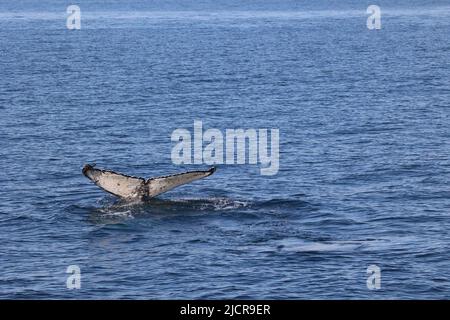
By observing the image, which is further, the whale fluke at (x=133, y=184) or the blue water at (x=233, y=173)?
the whale fluke at (x=133, y=184)

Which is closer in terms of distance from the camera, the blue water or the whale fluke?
the blue water

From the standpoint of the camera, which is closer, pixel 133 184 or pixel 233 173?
pixel 133 184

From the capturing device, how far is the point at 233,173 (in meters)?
45.3

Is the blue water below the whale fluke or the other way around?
below

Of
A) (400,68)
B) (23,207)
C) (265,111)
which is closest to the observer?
(23,207)

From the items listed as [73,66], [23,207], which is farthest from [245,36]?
[23,207]

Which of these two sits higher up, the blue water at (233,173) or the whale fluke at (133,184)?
the whale fluke at (133,184)

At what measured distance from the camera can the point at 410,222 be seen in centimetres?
3591

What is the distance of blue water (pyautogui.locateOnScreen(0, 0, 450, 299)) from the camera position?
2986 centimetres

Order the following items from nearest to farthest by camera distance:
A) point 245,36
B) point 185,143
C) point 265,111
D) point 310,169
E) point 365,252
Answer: point 365,252
point 310,169
point 185,143
point 265,111
point 245,36

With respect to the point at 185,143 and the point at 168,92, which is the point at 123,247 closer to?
the point at 185,143

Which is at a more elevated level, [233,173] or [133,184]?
[133,184]

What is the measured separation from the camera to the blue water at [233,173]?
29.9 meters

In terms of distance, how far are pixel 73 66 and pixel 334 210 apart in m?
61.2
